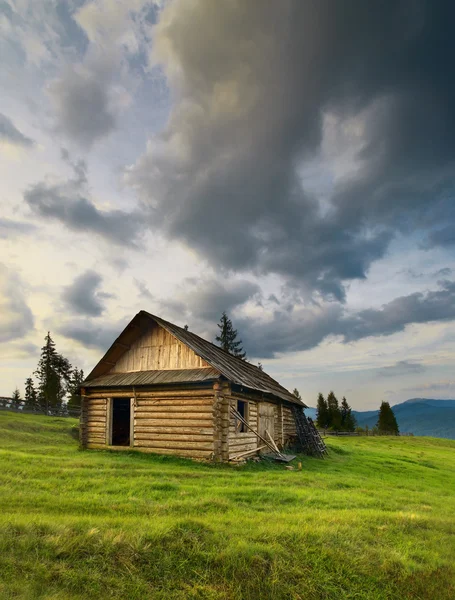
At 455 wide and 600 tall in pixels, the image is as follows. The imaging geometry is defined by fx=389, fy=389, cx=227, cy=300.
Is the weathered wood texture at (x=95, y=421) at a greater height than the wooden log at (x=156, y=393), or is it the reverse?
the wooden log at (x=156, y=393)

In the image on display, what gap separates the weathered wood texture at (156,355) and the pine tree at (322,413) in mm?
67548

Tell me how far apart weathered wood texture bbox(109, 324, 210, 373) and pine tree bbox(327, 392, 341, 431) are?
2554 inches

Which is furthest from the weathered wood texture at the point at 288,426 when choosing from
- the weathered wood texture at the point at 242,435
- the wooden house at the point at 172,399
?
the weathered wood texture at the point at 242,435

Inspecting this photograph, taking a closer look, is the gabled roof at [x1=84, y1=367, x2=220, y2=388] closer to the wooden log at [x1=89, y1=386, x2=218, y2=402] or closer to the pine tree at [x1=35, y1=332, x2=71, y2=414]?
the wooden log at [x1=89, y1=386, x2=218, y2=402]

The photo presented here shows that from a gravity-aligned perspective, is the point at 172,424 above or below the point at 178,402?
below

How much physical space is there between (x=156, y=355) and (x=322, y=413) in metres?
70.1

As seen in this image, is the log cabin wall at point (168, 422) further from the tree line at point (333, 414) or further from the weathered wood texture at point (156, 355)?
the tree line at point (333, 414)

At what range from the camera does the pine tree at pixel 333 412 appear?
7875cm

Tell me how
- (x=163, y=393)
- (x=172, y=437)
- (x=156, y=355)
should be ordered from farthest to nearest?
1. (x=156, y=355)
2. (x=163, y=393)
3. (x=172, y=437)

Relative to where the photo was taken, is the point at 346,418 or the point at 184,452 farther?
the point at 346,418

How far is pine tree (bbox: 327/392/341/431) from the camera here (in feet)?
258

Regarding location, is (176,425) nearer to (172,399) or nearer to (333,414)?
(172,399)

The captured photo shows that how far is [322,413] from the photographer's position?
83188 millimetres

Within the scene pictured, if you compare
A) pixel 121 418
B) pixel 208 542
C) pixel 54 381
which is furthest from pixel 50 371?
pixel 208 542
